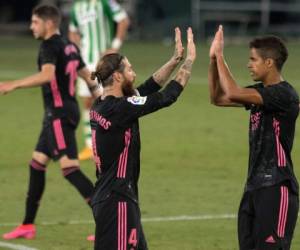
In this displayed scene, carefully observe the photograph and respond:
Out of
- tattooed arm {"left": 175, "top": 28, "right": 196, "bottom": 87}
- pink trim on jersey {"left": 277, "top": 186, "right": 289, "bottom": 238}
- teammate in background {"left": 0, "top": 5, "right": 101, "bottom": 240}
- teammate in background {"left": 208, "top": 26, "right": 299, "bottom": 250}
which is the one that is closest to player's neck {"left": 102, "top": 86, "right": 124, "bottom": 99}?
tattooed arm {"left": 175, "top": 28, "right": 196, "bottom": 87}

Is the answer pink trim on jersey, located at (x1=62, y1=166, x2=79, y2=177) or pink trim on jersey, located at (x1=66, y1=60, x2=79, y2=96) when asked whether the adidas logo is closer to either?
pink trim on jersey, located at (x1=62, y1=166, x2=79, y2=177)

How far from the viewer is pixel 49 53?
9.89m

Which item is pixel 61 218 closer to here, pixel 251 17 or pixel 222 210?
pixel 222 210

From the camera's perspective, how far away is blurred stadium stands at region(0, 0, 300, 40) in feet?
120

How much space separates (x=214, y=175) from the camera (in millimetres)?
12812

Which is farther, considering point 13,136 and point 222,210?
point 13,136

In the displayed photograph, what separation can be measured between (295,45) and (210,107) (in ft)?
48.4

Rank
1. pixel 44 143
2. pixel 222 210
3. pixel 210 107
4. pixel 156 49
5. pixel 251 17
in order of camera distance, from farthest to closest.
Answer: pixel 251 17, pixel 156 49, pixel 210 107, pixel 222 210, pixel 44 143

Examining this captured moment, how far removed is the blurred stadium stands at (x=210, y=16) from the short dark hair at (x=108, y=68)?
2916cm

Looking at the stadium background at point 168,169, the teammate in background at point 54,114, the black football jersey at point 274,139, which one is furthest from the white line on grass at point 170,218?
the black football jersey at point 274,139

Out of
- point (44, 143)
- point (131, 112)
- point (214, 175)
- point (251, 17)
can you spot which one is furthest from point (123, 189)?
point (251, 17)

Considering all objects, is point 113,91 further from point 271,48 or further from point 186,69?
point 271,48

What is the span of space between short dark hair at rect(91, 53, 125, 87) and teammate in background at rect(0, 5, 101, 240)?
2.55 metres

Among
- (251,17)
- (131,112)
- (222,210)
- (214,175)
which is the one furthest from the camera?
(251,17)
